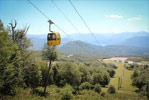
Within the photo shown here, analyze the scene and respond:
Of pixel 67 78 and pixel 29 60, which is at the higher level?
pixel 29 60

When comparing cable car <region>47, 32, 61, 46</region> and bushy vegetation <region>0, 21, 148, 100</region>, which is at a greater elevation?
cable car <region>47, 32, 61, 46</region>

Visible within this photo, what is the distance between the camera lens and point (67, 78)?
5003 centimetres

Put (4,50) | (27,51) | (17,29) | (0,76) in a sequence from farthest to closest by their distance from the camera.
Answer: (27,51), (17,29), (4,50), (0,76)

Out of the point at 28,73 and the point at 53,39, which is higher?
the point at 53,39

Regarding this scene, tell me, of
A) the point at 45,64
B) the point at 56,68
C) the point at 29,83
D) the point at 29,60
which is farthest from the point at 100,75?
the point at 29,60

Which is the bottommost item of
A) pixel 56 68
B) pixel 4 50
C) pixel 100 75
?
pixel 100 75

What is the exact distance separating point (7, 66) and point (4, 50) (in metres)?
1.86

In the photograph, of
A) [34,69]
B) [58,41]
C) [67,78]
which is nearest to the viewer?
[58,41]

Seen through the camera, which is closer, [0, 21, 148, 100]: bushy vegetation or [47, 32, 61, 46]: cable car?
[0, 21, 148, 100]: bushy vegetation

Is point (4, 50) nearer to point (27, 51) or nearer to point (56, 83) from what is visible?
point (27, 51)

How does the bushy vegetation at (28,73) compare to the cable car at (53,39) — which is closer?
the bushy vegetation at (28,73)

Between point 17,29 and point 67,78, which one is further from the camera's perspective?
point 67,78

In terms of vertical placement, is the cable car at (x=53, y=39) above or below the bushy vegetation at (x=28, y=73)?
above

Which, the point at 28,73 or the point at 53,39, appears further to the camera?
the point at 28,73
